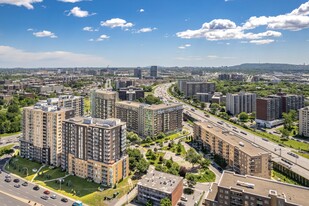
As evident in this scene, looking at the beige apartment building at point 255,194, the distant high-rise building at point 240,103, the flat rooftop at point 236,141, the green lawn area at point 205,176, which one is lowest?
the green lawn area at point 205,176

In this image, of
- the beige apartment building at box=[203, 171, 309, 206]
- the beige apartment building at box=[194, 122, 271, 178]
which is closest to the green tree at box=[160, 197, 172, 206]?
the beige apartment building at box=[203, 171, 309, 206]

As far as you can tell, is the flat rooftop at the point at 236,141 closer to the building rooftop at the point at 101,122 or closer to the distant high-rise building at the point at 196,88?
the building rooftop at the point at 101,122

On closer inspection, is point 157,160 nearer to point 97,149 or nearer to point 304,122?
point 97,149

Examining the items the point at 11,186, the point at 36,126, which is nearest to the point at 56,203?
the point at 11,186

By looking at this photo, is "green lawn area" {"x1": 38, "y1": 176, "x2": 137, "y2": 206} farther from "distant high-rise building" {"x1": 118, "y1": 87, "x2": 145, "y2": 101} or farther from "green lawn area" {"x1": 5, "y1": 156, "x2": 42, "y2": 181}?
"distant high-rise building" {"x1": 118, "y1": 87, "x2": 145, "y2": 101}

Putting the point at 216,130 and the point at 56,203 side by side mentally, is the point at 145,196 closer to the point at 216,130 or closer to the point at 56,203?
the point at 56,203

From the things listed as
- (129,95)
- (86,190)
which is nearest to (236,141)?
(86,190)

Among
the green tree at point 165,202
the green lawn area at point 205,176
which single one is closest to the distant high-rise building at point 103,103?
the green lawn area at point 205,176

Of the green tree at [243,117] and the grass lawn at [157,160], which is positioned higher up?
the green tree at [243,117]
